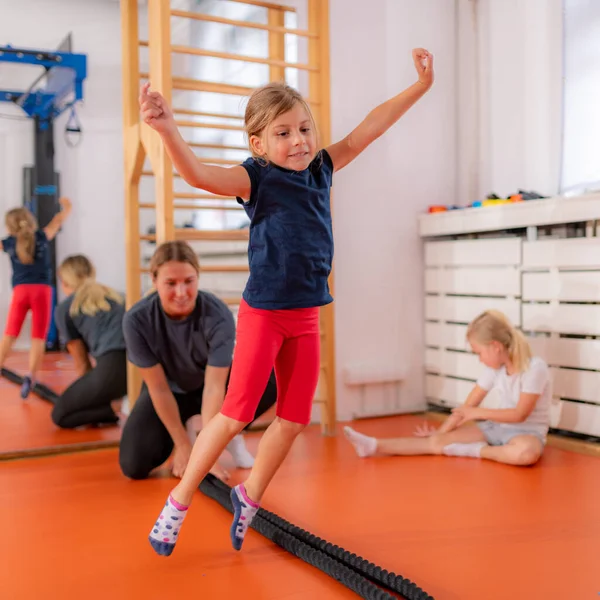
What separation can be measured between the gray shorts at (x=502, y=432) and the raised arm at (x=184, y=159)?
1.51m

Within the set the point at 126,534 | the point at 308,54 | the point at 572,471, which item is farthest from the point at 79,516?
the point at 308,54

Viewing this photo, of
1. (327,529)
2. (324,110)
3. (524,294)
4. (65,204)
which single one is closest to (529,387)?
(524,294)

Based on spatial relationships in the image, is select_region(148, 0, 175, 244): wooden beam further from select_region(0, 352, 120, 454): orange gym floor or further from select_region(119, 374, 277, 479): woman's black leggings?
select_region(0, 352, 120, 454): orange gym floor

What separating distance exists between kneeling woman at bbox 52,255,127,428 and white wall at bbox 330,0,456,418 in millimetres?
1007

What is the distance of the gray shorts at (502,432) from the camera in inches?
103

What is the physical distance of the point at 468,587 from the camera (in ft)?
5.03

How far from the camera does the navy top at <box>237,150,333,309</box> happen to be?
164cm

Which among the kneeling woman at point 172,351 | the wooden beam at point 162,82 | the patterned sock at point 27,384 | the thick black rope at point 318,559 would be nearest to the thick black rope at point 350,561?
the thick black rope at point 318,559

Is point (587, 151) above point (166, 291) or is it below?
above

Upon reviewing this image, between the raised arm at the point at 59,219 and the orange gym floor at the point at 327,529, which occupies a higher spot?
the raised arm at the point at 59,219

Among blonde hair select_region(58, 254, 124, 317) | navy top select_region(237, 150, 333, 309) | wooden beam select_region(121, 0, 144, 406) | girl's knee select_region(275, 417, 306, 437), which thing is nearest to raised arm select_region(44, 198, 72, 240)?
blonde hair select_region(58, 254, 124, 317)

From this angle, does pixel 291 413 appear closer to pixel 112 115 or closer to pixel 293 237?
pixel 293 237

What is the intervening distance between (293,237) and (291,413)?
1.40 ft

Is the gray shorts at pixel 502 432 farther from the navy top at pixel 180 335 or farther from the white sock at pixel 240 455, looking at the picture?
the navy top at pixel 180 335
